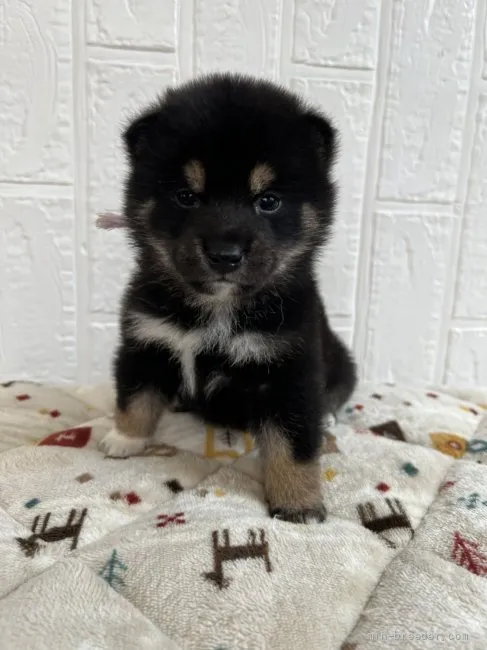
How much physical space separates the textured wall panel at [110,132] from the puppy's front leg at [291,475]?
1300 millimetres

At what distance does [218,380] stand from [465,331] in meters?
1.70

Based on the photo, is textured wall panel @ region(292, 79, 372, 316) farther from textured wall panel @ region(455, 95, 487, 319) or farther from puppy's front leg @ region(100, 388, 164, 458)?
puppy's front leg @ region(100, 388, 164, 458)

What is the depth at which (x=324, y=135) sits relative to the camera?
1.63 m

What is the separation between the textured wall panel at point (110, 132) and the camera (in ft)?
7.80

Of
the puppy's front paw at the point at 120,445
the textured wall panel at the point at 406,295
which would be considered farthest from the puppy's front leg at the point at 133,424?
the textured wall panel at the point at 406,295

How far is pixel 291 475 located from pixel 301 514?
0.11 m

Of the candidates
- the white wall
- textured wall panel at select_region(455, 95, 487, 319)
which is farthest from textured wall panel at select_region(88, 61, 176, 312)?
textured wall panel at select_region(455, 95, 487, 319)

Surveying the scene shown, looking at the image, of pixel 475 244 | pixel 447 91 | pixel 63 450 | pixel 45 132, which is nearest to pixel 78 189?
pixel 45 132

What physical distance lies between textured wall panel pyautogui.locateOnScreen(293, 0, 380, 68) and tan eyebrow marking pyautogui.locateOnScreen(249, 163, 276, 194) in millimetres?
1216

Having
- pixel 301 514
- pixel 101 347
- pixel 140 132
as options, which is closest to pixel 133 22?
pixel 140 132

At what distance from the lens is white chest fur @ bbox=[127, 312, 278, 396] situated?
162 centimetres

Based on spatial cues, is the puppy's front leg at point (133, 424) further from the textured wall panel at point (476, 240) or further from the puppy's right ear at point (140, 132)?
the textured wall panel at point (476, 240)

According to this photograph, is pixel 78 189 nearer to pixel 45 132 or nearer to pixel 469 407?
pixel 45 132

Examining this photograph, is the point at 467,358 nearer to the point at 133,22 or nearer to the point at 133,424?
the point at 133,424
